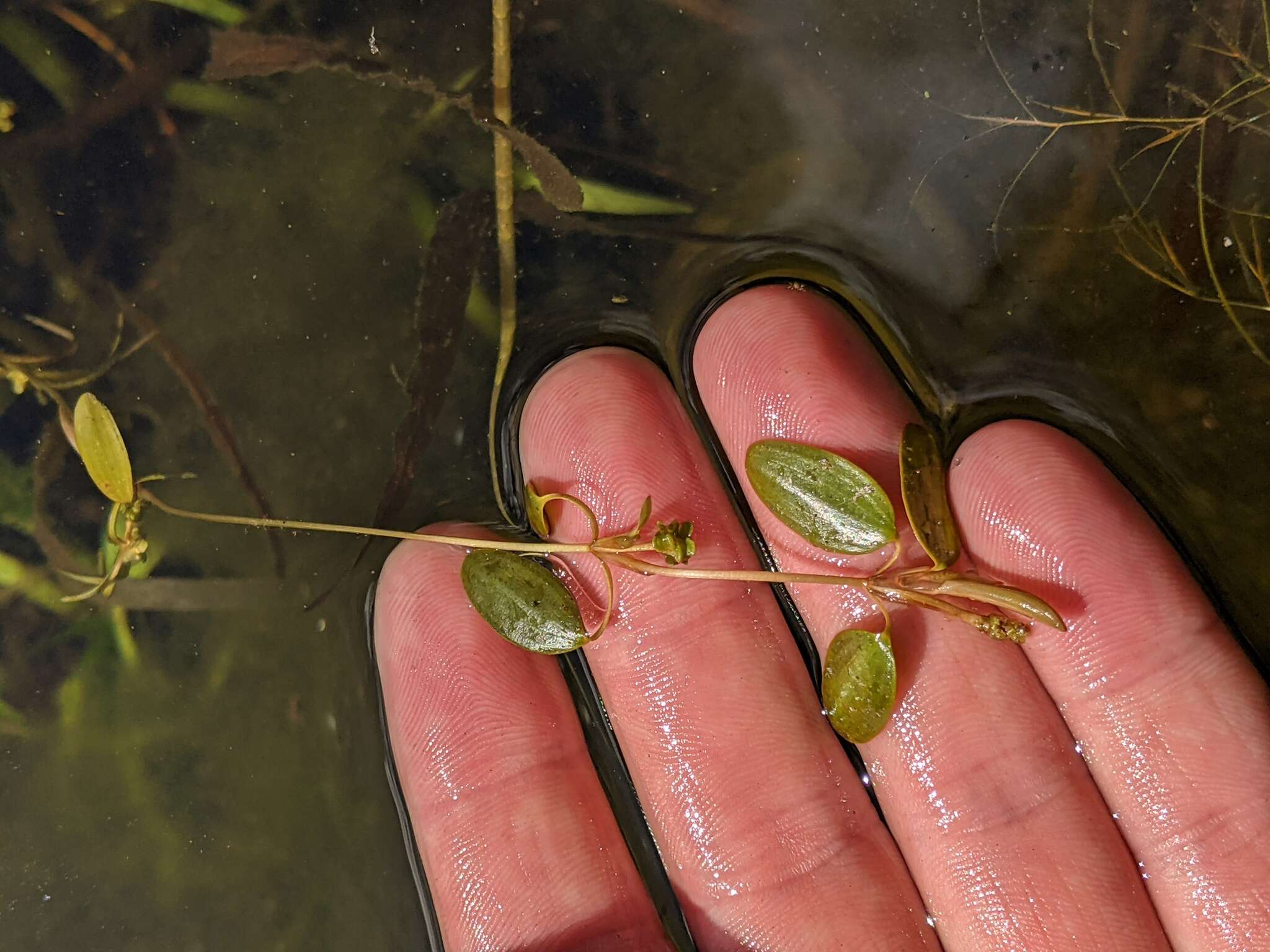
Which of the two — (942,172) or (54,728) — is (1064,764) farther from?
(54,728)

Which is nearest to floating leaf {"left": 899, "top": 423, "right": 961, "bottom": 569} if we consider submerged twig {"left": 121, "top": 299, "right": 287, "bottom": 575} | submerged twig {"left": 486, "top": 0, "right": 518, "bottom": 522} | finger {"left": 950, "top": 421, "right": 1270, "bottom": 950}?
finger {"left": 950, "top": 421, "right": 1270, "bottom": 950}

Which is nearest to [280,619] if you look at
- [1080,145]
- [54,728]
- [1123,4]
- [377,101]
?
[54,728]

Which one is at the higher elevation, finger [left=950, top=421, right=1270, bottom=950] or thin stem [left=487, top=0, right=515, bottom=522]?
thin stem [left=487, top=0, right=515, bottom=522]

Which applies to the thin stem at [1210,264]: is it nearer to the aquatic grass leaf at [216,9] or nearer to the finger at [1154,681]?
the finger at [1154,681]

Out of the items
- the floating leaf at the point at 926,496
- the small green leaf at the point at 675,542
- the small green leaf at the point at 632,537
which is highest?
the small green leaf at the point at 632,537

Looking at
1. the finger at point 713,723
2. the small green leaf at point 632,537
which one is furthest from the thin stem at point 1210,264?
the small green leaf at point 632,537

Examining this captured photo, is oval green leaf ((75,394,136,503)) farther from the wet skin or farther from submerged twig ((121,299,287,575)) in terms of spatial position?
the wet skin
